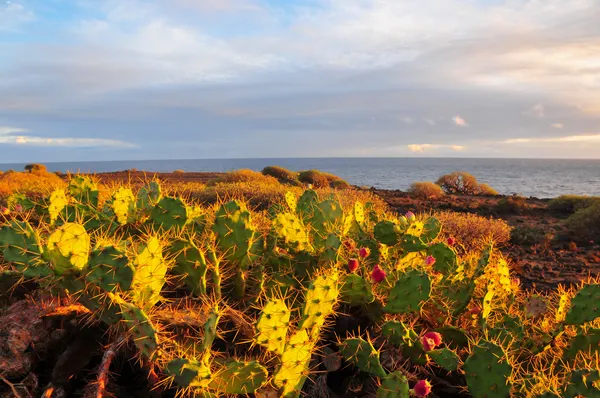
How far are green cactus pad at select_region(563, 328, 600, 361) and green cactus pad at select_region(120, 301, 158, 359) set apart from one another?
9.87 feet

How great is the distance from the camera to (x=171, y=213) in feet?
11.1

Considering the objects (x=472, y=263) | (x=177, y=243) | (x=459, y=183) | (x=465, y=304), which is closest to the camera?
(x=177, y=243)

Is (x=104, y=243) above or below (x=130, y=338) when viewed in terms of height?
above

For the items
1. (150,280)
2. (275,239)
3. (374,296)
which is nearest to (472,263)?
(374,296)

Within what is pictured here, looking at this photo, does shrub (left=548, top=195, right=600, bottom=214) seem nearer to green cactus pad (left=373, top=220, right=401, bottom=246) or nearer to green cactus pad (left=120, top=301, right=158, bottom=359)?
green cactus pad (left=373, top=220, right=401, bottom=246)

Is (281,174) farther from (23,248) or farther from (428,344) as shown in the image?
(428,344)

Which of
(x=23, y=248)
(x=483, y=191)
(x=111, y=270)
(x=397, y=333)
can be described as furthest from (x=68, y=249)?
(x=483, y=191)

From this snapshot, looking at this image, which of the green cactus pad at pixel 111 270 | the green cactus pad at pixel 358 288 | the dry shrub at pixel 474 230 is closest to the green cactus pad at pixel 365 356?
the green cactus pad at pixel 358 288

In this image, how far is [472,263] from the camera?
4363 millimetres

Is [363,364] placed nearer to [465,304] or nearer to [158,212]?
[465,304]

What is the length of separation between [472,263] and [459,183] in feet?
87.5

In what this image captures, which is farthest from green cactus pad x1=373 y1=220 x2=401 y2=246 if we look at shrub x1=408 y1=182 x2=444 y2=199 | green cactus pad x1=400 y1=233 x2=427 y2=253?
shrub x1=408 y1=182 x2=444 y2=199

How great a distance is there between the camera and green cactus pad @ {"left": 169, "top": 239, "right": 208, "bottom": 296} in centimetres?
288

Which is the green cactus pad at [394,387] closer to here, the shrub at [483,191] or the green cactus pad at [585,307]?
the green cactus pad at [585,307]
